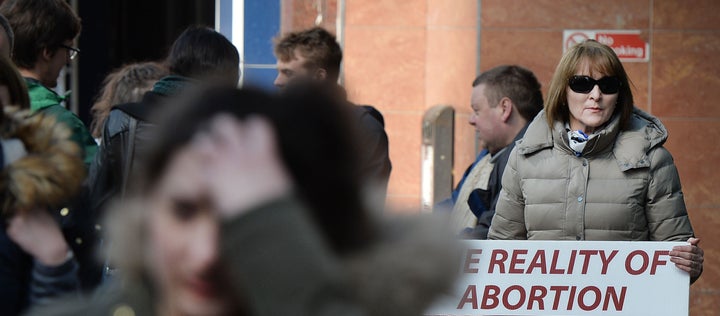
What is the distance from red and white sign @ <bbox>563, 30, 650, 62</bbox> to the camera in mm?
8680

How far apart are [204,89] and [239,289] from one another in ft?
0.80

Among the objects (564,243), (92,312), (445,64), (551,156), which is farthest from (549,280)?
(445,64)

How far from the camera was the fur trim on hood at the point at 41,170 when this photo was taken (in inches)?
76.8

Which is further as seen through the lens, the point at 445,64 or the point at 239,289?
the point at 445,64

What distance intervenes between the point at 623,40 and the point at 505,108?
9.54 ft

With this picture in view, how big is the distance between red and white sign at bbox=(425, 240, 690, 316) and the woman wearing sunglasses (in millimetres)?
71

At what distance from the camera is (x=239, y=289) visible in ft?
4.07

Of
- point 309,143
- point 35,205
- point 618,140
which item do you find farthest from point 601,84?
point 309,143

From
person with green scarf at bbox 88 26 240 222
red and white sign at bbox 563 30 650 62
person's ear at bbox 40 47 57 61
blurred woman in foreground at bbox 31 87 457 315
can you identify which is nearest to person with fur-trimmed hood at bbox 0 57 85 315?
blurred woman in foreground at bbox 31 87 457 315

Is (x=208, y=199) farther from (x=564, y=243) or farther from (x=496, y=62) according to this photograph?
(x=496, y=62)

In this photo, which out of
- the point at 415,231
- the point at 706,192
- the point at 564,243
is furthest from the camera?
the point at 706,192

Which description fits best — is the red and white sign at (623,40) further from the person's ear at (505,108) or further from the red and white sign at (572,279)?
the red and white sign at (572,279)

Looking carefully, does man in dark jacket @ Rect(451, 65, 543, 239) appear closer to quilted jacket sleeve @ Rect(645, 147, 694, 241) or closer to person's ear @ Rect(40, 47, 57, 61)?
quilted jacket sleeve @ Rect(645, 147, 694, 241)

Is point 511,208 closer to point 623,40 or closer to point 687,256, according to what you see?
point 687,256
